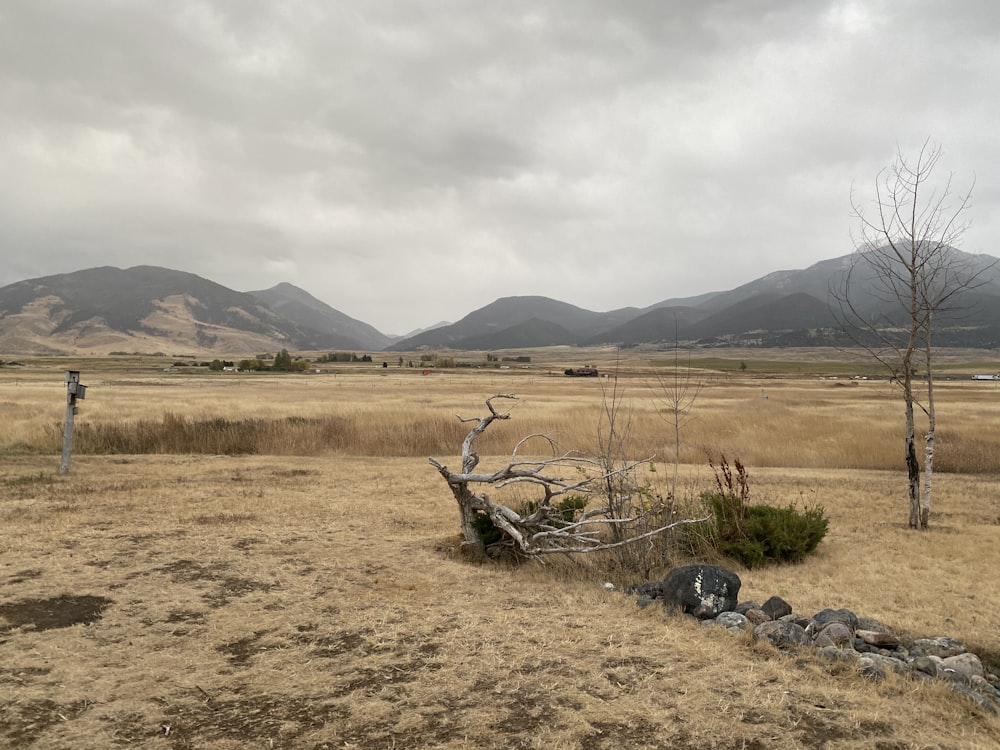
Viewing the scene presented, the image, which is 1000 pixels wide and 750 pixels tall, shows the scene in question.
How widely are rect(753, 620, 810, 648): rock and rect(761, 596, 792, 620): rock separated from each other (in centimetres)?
55

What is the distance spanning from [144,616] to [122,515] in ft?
18.6

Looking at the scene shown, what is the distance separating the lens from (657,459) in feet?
66.4

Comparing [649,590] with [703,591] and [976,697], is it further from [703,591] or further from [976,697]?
[976,697]

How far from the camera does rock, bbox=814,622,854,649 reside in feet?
20.8

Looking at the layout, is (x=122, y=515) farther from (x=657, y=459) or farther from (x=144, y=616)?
(x=657, y=459)

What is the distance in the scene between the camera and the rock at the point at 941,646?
638 cm

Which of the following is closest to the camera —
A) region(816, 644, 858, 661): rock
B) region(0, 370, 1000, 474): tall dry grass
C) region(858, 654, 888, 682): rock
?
region(858, 654, 888, 682): rock

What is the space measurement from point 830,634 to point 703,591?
1.34m

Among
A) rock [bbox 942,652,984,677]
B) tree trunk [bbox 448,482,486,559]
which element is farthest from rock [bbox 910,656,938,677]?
tree trunk [bbox 448,482,486,559]

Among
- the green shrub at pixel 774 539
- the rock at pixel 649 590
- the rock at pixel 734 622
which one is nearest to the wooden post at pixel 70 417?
the rock at pixel 649 590

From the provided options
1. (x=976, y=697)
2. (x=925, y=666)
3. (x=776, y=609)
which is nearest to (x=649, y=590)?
(x=776, y=609)

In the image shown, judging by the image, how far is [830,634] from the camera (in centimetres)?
652

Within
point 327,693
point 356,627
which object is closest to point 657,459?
point 356,627

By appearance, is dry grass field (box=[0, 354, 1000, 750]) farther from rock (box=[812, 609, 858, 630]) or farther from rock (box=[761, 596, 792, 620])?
rock (box=[761, 596, 792, 620])
